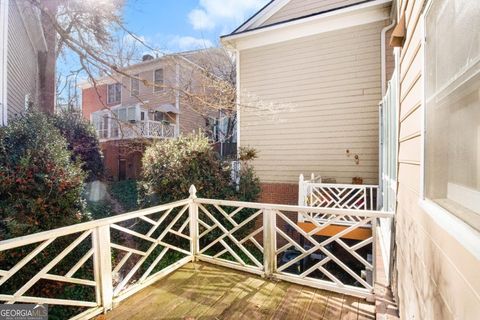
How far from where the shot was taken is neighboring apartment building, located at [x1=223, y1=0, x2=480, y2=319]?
100 centimetres

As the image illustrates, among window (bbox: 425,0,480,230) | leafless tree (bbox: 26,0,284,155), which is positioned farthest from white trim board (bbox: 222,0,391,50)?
window (bbox: 425,0,480,230)

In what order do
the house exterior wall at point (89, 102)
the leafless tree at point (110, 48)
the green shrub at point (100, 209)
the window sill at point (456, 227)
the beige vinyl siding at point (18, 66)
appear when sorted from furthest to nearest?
the house exterior wall at point (89, 102) → the green shrub at point (100, 209) → the beige vinyl siding at point (18, 66) → the leafless tree at point (110, 48) → the window sill at point (456, 227)

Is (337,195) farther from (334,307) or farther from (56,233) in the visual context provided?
(56,233)

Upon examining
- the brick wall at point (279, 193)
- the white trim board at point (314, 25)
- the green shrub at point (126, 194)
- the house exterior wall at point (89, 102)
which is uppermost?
the house exterior wall at point (89, 102)

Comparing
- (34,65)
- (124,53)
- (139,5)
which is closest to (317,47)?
(139,5)

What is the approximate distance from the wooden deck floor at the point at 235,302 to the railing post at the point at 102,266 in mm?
150

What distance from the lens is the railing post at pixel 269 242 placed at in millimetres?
3357

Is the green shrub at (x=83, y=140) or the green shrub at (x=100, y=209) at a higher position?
the green shrub at (x=83, y=140)

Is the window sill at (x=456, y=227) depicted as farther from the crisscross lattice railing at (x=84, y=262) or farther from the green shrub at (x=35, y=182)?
the green shrub at (x=35, y=182)

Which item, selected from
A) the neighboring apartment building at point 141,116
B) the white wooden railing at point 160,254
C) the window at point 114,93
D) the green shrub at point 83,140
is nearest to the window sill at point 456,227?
the white wooden railing at point 160,254

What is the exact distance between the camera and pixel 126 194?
9984 mm

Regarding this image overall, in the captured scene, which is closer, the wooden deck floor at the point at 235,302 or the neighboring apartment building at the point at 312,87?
the wooden deck floor at the point at 235,302

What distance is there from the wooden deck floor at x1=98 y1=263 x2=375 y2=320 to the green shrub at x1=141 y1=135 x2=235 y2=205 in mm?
2215

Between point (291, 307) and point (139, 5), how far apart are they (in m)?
6.15
